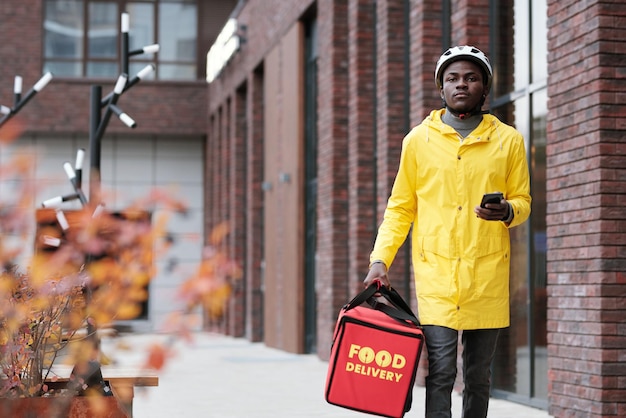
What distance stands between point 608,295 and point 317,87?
10972 millimetres

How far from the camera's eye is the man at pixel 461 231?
4824 mm

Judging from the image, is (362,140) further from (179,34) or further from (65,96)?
(179,34)

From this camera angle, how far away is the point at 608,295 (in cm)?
755

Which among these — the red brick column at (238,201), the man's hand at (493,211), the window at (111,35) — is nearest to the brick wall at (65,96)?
the window at (111,35)

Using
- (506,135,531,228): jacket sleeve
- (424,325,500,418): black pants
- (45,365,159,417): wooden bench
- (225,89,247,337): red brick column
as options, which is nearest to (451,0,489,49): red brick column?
(45,365,159,417): wooden bench

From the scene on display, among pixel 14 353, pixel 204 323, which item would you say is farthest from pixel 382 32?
pixel 204 323

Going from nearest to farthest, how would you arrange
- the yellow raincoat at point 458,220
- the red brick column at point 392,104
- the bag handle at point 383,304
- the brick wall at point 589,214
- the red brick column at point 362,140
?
the bag handle at point 383,304 < the yellow raincoat at point 458,220 < the brick wall at point 589,214 < the red brick column at point 392,104 < the red brick column at point 362,140

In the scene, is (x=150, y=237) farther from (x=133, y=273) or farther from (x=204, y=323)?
(x=204, y=323)

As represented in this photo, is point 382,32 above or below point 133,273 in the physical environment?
above

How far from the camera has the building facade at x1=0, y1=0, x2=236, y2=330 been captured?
1118 inches

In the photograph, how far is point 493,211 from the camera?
463cm

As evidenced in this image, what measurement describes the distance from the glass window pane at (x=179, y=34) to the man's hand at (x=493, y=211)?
25619 millimetres

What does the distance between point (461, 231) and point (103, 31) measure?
84.3ft

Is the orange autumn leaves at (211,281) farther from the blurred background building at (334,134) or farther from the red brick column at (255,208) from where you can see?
the red brick column at (255,208)
